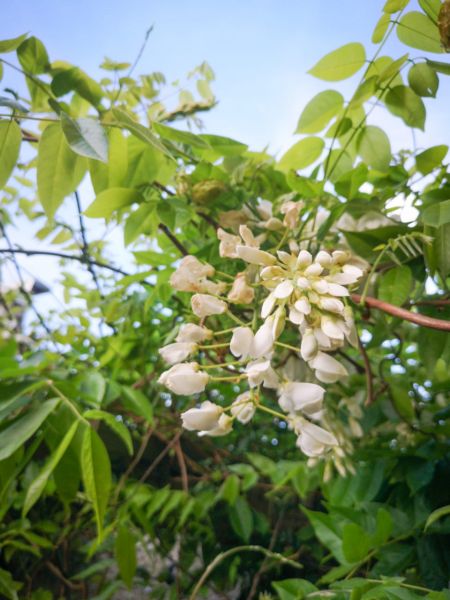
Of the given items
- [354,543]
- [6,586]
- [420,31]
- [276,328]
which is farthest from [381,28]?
[6,586]

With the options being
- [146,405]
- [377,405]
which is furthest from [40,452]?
[377,405]

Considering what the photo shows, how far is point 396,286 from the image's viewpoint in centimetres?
47

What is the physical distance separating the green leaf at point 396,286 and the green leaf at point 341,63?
0.76 feet

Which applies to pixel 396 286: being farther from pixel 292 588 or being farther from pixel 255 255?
pixel 292 588

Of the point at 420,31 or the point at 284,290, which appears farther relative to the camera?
the point at 420,31

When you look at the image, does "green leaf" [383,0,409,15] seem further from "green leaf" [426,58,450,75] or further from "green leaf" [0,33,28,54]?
"green leaf" [0,33,28,54]

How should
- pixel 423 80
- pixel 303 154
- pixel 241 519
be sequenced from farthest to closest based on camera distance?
1. pixel 241 519
2. pixel 303 154
3. pixel 423 80

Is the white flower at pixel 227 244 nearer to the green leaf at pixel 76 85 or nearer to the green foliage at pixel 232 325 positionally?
the green foliage at pixel 232 325

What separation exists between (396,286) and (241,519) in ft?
1.82

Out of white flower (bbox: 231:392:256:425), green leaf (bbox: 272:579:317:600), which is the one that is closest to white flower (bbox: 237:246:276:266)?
white flower (bbox: 231:392:256:425)

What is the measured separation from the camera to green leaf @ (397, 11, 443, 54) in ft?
1.59

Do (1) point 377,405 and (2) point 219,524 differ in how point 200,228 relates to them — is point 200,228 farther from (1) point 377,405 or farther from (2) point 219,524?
(2) point 219,524

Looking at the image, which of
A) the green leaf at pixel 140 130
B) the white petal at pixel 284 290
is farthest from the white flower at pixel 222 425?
the green leaf at pixel 140 130

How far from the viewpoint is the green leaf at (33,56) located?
0.54 meters
